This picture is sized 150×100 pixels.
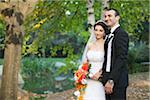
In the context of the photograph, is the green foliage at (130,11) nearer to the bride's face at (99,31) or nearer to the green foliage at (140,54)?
the bride's face at (99,31)

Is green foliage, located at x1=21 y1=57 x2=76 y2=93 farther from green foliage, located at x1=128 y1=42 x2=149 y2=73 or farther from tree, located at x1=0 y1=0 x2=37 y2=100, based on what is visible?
tree, located at x1=0 y1=0 x2=37 y2=100

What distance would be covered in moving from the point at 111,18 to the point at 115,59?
0.53 metres

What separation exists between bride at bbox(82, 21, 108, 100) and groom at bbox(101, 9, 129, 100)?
5.9 inches

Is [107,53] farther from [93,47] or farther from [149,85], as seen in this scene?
[149,85]

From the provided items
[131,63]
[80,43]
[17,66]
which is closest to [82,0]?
[17,66]

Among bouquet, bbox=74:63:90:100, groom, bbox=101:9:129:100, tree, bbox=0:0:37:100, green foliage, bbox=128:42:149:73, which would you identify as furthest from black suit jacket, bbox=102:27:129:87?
green foliage, bbox=128:42:149:73

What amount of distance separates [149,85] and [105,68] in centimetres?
818

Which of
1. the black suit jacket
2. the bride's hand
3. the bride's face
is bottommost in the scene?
the bride's hand

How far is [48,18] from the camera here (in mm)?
12594

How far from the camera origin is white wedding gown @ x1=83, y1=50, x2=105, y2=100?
5.58m

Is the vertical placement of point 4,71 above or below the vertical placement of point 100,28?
below

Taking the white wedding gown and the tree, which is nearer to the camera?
the white wedding gown

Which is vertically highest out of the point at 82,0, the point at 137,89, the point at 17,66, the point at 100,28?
the point at 82,0

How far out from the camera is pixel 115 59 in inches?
204
